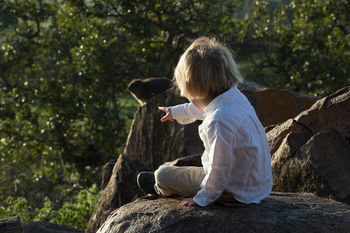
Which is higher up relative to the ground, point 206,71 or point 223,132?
point 206,71

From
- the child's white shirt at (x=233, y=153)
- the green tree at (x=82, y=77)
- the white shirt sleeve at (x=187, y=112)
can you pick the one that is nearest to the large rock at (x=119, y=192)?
the white shirt sleeve at (x=187, y=112)

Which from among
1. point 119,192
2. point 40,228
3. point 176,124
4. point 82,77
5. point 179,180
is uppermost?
point 82,77

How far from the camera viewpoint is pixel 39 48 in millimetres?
12367

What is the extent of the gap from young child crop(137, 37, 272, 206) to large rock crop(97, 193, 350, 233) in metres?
0.11

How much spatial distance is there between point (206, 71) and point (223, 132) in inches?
16.3

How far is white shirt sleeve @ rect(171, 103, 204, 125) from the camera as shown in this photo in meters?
3.68

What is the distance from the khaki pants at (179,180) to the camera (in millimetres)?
3363

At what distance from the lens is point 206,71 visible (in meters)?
3.07

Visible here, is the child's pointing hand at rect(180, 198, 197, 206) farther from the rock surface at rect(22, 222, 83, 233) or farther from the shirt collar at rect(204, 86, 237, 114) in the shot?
the rock surface at rect(22, 222, 83, 233)

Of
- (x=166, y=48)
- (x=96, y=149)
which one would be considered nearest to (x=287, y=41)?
(x=166, y=48)

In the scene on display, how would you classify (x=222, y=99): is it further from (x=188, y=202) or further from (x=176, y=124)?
(x=176, y=124)

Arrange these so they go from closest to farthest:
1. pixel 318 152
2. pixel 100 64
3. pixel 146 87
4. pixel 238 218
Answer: pixel 238 218 < pixel 318 152 < pixel 146 87 < pixel 100 64

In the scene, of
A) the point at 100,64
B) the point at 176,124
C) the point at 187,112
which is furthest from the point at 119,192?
the point at 100,64

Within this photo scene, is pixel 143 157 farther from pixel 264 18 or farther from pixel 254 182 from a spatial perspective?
pixel 264 18
